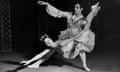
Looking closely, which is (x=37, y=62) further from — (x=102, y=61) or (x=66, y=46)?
(x=102, y=61)

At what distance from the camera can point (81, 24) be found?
108 inches

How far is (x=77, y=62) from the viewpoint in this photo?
10.8ft

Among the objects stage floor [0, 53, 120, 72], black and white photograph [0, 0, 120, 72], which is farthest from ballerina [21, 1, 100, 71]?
black and white photograph [0, 0, 120, 72]

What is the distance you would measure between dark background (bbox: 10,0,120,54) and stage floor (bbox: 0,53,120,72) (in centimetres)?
37

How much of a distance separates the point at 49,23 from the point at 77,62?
1.02 meters

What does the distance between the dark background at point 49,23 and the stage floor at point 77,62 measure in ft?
1.21

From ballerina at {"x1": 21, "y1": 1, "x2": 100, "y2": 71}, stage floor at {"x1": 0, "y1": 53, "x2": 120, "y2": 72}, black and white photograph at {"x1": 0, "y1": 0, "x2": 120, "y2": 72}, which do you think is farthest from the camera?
black and white photograph at {"x1": 0, "y1": 0, "x2": 120, "y2": 72}

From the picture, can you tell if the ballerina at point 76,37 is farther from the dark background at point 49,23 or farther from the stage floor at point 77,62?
the dark background at point 49,23

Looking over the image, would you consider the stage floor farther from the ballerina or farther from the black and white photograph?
the ballerina

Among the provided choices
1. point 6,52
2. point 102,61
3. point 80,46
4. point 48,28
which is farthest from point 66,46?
point 6,52

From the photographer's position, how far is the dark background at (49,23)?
401cm

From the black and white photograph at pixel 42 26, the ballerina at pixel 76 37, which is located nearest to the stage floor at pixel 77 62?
the black and white photograph at pixel 42 26

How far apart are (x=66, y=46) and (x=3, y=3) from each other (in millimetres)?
1791

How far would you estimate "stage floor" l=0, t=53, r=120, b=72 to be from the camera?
2.82m
